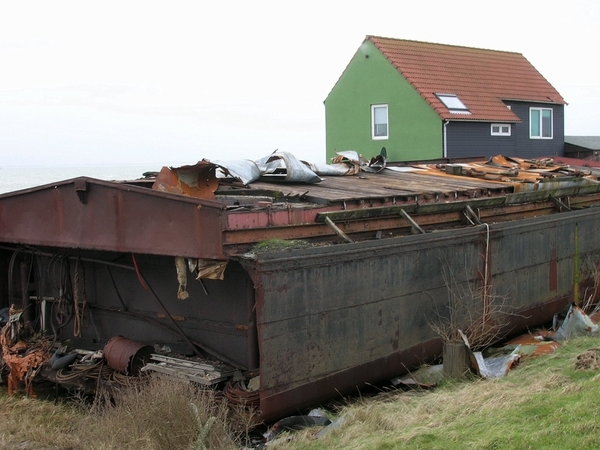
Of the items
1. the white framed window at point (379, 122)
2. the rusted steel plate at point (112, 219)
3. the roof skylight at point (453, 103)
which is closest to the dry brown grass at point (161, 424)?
the rusted steel plate at point (112, 219)

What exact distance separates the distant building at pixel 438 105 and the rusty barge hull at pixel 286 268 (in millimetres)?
15429

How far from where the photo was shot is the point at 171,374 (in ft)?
26.6

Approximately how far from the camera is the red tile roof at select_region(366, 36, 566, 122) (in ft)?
90.8

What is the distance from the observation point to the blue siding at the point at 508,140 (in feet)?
88.4

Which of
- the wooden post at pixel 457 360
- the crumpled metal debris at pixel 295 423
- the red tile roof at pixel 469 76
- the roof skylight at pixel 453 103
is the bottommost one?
the crumpled metal debris at pixel 295 423

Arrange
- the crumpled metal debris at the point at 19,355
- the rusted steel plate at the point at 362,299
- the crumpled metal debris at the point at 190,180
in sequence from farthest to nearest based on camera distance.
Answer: the crumpled metal debris at the point at 19,355 < the crumpled metal debris at the point at 190,180 < the rusted steel plate at the point at 362,299

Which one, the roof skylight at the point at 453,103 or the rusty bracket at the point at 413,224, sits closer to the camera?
the rusty bracket at the point at 413,224

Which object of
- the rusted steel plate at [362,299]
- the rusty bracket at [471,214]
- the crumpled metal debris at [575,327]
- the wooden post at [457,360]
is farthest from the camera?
the rusty bracket at [471,214]

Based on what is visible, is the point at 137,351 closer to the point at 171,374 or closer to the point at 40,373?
the point at 171,374

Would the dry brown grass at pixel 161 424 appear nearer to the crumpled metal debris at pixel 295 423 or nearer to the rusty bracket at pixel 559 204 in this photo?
the crumpled metal debris at pixel 295 423

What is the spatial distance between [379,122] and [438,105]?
3341 mm

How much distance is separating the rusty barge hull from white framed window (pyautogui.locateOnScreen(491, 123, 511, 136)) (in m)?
17.4

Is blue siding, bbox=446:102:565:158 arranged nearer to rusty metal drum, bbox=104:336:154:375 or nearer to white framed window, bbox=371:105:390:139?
white framed window, bbox=371:105:390:139

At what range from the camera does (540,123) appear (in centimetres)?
3150
